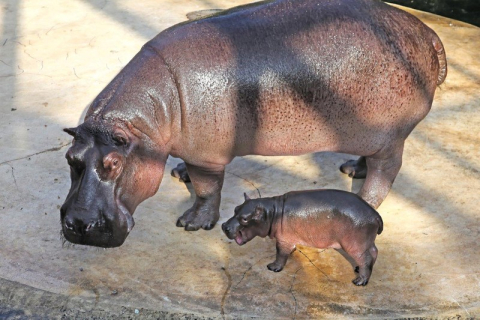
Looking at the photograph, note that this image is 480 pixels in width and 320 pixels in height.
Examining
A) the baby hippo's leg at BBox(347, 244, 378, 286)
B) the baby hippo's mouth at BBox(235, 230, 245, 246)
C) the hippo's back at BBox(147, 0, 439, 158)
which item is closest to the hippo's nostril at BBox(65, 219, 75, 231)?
the hippo's back at BBox(147, 0, 439, 158)

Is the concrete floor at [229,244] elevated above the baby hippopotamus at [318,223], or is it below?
below

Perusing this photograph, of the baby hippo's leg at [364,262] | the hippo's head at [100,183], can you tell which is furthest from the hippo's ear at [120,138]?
the baby hippo's leg at [364,262]

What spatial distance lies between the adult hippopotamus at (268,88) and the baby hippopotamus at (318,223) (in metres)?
0.47

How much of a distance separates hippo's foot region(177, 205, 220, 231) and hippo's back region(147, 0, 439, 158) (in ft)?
1.91

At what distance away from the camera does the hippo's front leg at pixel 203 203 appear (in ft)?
16.7

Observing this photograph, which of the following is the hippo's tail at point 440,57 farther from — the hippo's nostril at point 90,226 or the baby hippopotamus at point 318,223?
the hippo's nostril at point 90,226

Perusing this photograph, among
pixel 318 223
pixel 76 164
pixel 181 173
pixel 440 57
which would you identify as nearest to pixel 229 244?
pixel 318 223

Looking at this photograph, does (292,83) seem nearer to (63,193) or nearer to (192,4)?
(63,193)

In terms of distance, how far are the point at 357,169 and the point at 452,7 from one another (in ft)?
13.1

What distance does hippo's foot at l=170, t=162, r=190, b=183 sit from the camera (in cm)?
570

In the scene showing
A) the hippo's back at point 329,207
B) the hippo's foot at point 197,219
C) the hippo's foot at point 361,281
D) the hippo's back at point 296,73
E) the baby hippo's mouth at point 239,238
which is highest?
the hippo's back at point 296,73

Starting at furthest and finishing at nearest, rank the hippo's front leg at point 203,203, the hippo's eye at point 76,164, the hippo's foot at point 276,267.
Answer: the hippo's front leg at point 203,203 → the hippo's foot at point 276,267 → the hippo's eye at point 76,164

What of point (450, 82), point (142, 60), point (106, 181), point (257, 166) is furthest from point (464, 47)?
point (106, 181)

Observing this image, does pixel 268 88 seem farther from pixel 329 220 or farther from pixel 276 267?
pixel 276 267
